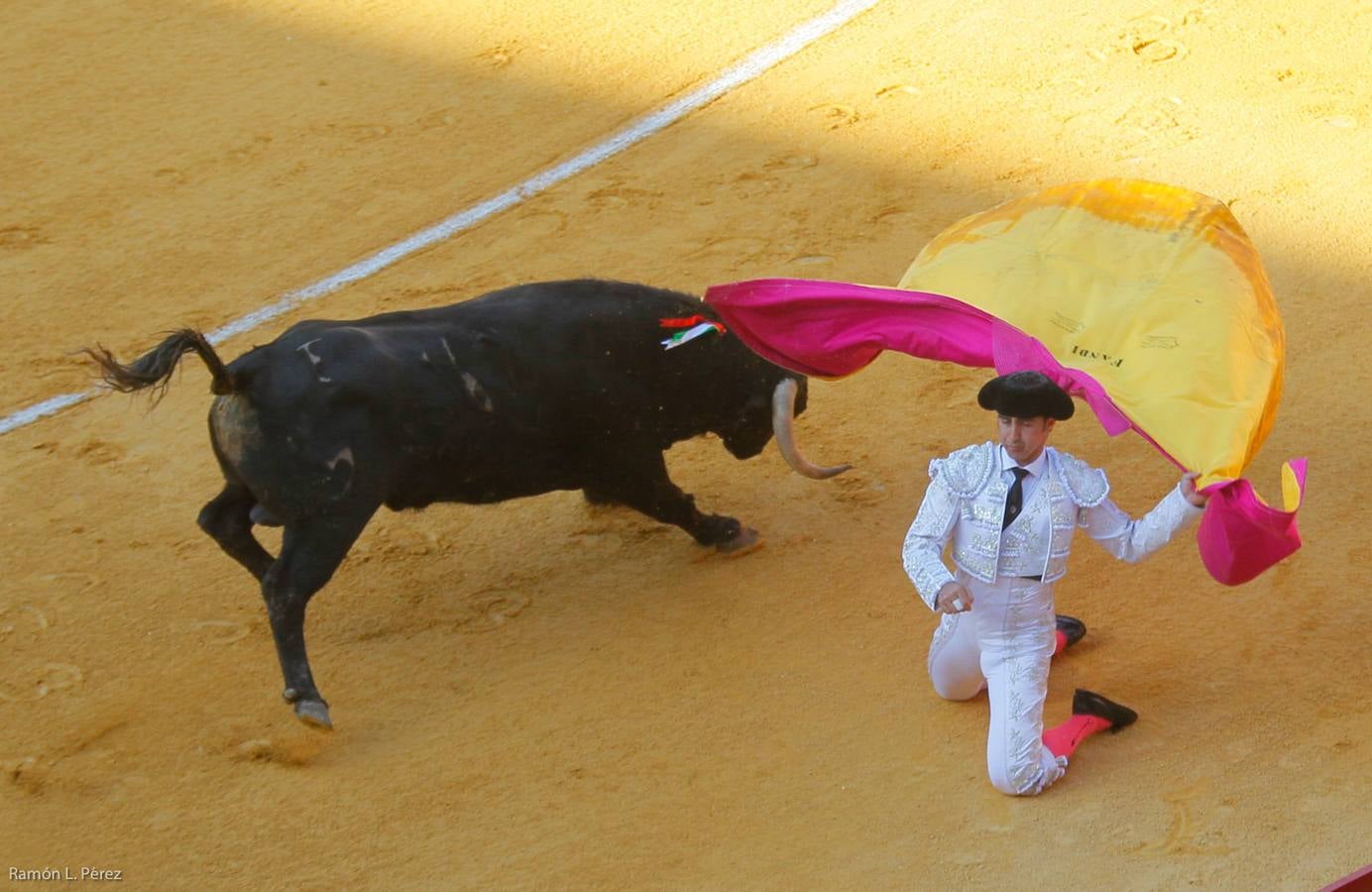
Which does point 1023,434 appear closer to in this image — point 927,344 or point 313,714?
point 927,344

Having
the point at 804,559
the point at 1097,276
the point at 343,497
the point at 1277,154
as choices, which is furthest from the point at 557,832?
the point at 1277,154

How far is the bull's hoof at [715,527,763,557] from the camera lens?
5297 millimetres

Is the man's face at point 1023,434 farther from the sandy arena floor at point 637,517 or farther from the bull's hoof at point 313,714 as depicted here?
the bull's hoof at point 313,714

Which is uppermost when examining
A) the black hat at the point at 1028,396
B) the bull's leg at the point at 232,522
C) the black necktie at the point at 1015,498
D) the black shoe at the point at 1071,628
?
the black hat at the point at 1028,396

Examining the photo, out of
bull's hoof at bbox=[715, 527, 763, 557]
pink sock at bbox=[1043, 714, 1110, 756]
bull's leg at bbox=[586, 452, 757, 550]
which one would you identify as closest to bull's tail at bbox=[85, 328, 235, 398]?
bull's leg at bbox=[586, 452, 757, 550]

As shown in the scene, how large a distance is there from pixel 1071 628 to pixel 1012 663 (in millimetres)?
509

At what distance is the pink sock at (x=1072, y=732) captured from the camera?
4.15m

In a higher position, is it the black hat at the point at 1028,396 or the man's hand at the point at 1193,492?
the black hat at the point at 1028,396

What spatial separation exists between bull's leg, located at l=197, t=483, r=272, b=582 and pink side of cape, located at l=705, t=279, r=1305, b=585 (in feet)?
4.91

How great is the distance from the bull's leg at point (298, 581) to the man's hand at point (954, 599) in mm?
1682

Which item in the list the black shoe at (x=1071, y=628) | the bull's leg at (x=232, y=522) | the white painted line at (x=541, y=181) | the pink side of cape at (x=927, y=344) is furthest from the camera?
the white painted line at (x=541, y=181)

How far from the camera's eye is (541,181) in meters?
7.70

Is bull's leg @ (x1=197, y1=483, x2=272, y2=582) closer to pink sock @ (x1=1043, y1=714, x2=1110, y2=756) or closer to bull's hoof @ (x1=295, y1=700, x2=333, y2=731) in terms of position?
bull's hoof @ (x1=295, y1=700, x2=333, y2=731)

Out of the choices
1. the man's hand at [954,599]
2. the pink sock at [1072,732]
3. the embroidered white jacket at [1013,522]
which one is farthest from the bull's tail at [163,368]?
the pink sock at [1072,732]
